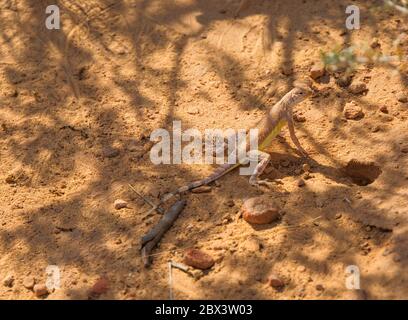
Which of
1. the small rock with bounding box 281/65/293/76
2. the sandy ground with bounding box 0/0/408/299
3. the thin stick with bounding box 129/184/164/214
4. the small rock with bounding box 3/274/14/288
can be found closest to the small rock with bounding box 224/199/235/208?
the sandy ground with bounding box 0/0/408/299

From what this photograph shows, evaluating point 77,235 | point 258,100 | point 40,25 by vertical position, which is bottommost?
point 77,235

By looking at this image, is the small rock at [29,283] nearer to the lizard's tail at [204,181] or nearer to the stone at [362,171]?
the lizard's tail at [204,181]

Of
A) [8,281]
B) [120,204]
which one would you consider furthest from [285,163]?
[8,281]

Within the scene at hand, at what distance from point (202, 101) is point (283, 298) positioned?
2.81 meters

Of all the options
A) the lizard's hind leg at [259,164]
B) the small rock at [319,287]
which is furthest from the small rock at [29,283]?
the small rock at [319,287]

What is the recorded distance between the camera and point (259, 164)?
575cm

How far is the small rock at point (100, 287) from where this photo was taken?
465cm

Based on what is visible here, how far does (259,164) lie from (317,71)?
147 centimetres

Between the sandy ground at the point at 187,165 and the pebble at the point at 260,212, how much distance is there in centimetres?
8

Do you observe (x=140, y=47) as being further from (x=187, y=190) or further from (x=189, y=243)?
(x=189, y=243)

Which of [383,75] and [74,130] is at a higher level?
[383,75]

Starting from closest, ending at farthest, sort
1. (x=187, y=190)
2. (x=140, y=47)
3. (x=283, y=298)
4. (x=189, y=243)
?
1. (x=283, y=298)
2. (x=189, y=243)
3. (x=187, y=190)
4. (x=140, y=47)

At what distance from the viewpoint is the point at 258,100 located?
6582 mm

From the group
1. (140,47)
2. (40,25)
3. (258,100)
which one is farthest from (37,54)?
(258,100)
